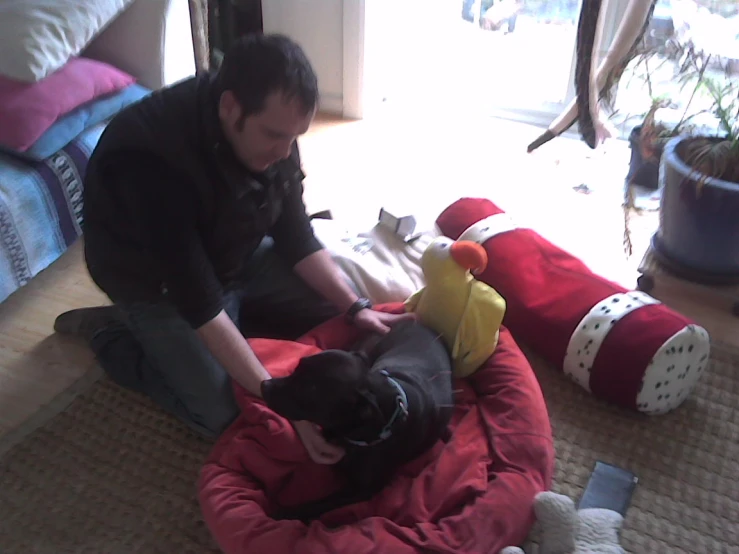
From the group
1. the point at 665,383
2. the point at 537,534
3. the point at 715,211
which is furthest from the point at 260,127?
the point at 715,211

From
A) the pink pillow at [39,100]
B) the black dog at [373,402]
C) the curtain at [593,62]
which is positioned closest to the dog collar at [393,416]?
Answer: the black dog at [373,402]

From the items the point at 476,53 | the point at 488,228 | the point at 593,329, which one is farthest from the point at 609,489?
the point at 476,53

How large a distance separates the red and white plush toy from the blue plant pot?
1.00 ft

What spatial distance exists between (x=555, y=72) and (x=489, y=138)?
0.41 metres

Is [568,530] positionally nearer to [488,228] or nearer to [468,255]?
[468,255]

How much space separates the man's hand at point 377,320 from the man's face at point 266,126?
0.41 meters

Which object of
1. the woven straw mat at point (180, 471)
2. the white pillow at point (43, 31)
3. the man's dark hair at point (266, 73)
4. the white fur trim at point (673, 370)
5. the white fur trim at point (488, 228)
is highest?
the man's dark hair at point (266, 73)

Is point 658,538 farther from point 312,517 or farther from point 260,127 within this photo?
point 260,127

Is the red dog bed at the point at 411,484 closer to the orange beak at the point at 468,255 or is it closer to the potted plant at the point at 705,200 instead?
the orange beak at the point at 468,255

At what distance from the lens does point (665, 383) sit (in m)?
1.42

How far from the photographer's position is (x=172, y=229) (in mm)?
1187

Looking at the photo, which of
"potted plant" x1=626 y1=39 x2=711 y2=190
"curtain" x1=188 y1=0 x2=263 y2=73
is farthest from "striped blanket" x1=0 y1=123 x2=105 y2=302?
"potted plant" x1=626 y1=39 x2=711 y2=190

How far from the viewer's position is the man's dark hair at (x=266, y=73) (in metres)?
1.06

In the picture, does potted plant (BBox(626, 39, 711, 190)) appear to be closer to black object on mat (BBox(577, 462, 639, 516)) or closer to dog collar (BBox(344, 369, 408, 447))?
black object on mat (BBox(577, 462, 639, 516))
